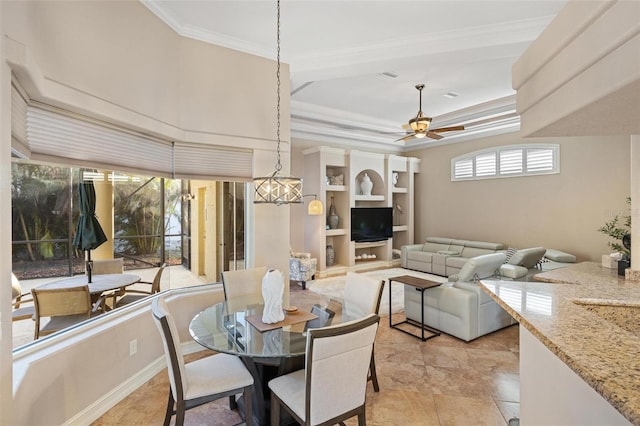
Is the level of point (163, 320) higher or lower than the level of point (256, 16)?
lower

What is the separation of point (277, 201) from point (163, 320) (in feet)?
3.58

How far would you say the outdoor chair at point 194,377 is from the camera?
1.83 meters

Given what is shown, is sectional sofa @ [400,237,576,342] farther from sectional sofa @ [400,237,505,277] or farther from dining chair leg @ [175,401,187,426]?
dining chair leg @ [175,401,187,426]

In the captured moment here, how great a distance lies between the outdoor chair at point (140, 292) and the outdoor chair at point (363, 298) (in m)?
1.88

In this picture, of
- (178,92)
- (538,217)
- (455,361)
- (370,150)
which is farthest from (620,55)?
(370,150)

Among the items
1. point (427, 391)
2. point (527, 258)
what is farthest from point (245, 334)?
point (527, 258)

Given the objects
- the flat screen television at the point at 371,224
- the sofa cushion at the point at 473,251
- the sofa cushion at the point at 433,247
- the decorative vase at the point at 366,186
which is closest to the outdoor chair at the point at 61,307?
the flat screen television at the point at 371,224

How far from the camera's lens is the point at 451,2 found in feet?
8.86

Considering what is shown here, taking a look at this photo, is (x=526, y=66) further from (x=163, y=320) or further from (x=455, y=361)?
(x=455, y=361)

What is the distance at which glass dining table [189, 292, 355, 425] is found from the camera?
1.88 m

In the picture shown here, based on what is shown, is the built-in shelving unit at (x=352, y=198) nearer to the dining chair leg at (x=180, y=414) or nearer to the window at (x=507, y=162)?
the window at (x=507, y=162)

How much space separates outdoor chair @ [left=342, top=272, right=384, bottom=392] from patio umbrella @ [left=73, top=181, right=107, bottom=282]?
2109mm

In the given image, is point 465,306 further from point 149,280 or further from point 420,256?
point 420,256

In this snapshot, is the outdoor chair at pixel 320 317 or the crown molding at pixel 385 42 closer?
the outdoor chair at pixel 320 317
